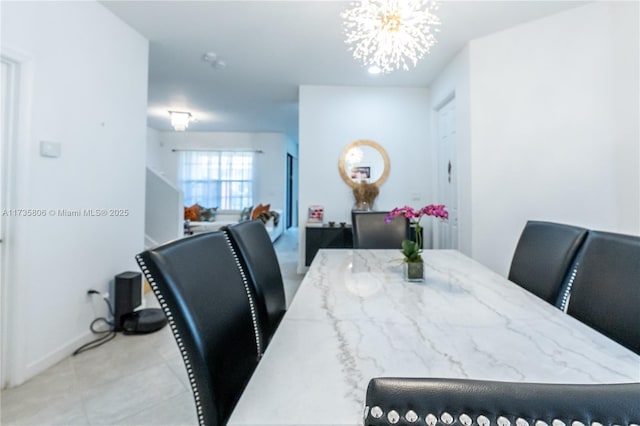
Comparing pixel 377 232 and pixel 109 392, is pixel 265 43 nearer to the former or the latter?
pixel 377 232

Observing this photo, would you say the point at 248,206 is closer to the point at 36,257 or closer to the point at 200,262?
the point at 36,257

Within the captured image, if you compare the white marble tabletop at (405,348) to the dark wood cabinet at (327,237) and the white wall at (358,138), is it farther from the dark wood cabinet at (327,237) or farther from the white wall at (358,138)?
the white wall at (358,138)

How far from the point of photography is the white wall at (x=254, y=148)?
759 cm

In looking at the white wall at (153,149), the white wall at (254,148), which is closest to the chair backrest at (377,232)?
the white wall at (254,148)

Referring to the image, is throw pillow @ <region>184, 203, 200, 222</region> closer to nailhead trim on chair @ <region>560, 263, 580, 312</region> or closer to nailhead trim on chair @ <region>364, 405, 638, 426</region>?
nailhead trim on chair @ <region>560, 263, 580, 312</region>

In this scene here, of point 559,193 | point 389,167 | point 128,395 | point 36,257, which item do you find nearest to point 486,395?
point 128,395

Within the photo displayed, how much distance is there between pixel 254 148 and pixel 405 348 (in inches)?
293

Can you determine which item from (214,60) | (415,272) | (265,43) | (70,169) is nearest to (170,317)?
(415,272)

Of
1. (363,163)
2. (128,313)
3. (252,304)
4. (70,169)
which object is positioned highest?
(363,163)

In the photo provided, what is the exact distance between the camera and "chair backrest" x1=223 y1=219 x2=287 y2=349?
49.2 inches

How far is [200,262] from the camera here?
882mm

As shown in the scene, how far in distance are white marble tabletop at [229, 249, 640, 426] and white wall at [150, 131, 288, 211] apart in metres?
6.66

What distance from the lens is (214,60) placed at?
343 cm

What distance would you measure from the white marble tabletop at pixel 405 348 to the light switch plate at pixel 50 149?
78.7 inches
